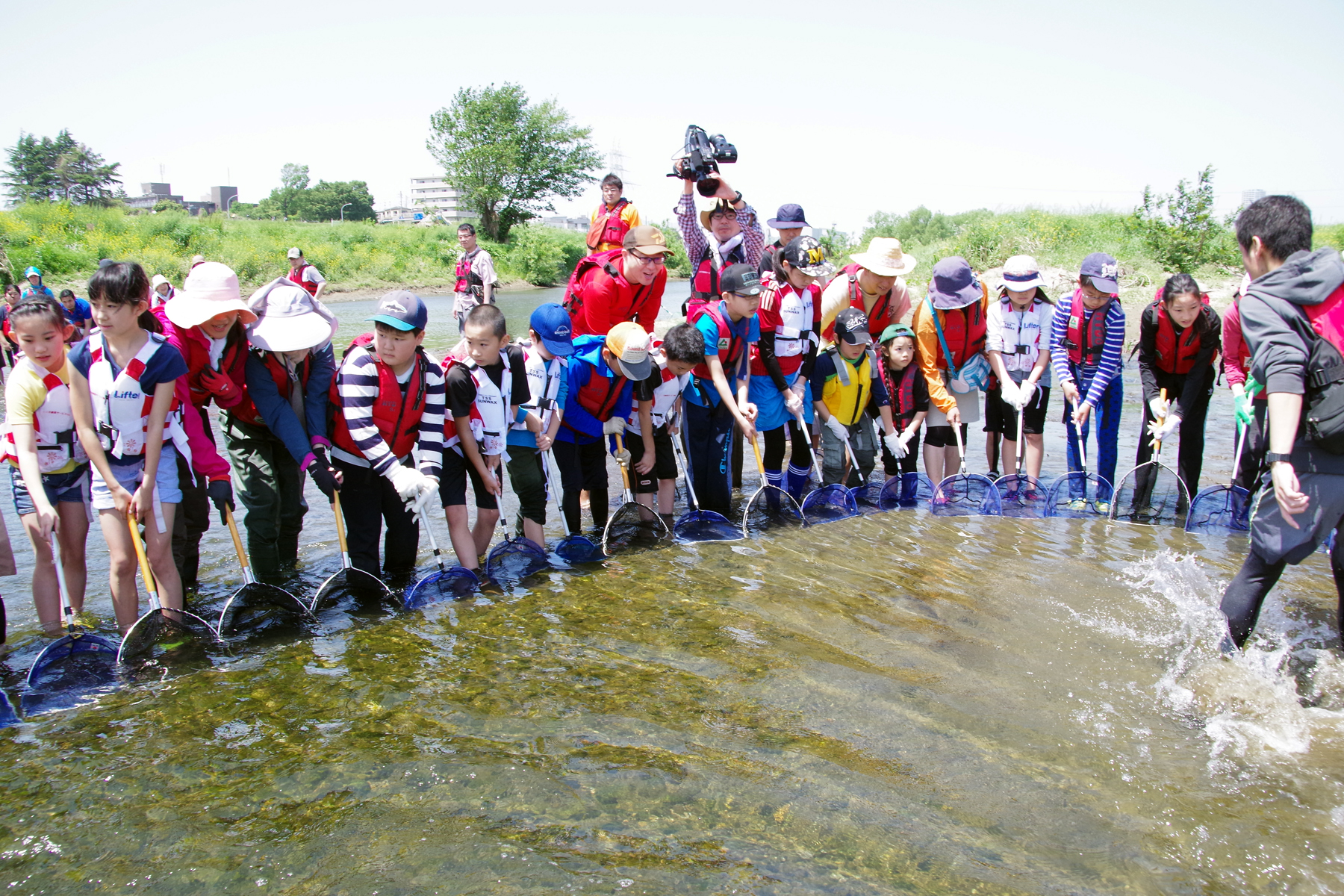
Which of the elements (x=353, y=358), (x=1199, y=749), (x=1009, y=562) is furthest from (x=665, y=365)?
(x=1199, y=749)

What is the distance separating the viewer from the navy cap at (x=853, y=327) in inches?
237

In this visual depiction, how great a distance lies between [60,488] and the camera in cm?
391

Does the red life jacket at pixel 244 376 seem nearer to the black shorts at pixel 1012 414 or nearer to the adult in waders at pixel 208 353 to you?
the adult in waders at pixel 208 353

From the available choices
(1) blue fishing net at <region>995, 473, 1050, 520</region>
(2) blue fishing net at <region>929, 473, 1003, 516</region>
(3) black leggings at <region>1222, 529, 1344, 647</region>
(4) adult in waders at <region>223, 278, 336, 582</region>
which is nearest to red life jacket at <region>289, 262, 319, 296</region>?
(4) adult in waders at <region>223, 278, 336, 582</region>

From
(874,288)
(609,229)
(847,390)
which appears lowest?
(847,390)

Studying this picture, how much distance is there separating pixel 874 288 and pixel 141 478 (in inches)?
190

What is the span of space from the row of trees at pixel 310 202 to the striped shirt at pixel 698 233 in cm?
9364

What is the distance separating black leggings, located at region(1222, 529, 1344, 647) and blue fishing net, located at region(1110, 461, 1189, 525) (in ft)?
8.48

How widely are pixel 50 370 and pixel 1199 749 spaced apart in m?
4.98

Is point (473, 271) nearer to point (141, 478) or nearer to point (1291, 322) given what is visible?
point (141, 478)

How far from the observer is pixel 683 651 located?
3.76m

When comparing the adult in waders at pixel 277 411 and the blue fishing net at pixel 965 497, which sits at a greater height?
the adult in waders at pixel 277 411

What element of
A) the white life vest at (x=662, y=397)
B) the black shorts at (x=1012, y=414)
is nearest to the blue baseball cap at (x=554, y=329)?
the white life vest at (x=662, y=397)

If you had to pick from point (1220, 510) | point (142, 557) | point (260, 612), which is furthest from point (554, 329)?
point (1220, 510)
